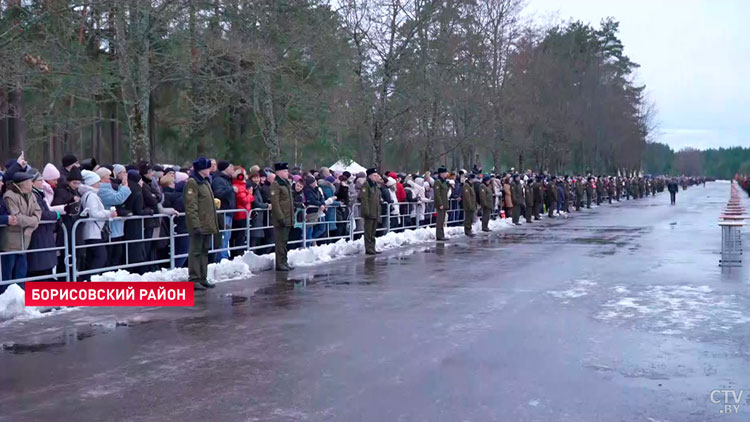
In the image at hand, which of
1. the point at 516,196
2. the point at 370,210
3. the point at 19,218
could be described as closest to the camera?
the point at 19,218

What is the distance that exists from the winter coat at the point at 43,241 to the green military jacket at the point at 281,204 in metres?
4.68

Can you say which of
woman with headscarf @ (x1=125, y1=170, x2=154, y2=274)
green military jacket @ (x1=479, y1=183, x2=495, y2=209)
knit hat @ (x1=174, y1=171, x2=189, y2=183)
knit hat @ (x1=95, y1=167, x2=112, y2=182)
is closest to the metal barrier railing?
woman with headscarf @ (x1=125, y1=170, x2=154, y2=274)

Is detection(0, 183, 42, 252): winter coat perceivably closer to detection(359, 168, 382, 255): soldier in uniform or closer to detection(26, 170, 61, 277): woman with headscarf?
detection(26, 170, 61, 277): woman with headscarf

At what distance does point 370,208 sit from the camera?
61.6 ft

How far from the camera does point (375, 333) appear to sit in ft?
30.3

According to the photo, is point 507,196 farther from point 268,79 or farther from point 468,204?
point 268,79

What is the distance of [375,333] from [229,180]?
6858 millimetres

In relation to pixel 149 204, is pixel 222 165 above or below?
above

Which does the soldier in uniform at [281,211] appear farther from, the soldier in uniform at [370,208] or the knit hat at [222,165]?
the soldier in uniform at [370,208]

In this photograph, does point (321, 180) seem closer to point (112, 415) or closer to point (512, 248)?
point (512, 248)

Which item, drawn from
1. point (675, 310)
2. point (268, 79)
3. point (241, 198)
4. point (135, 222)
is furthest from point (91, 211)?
point (268, 79)

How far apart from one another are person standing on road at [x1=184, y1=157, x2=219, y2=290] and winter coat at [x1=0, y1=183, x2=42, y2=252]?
2.49m

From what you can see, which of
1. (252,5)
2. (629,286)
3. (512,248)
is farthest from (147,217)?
(252,5)

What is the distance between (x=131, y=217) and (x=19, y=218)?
230 centimetres
